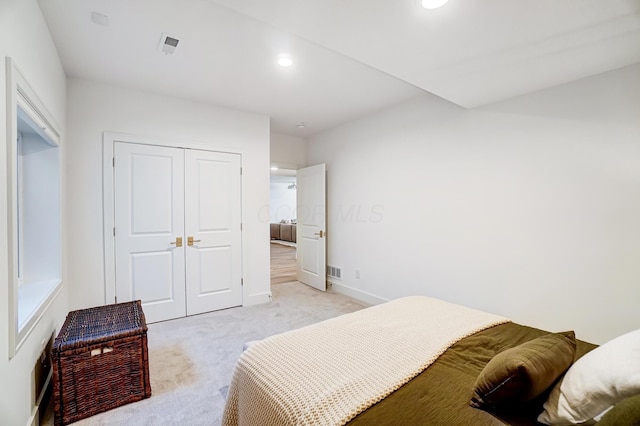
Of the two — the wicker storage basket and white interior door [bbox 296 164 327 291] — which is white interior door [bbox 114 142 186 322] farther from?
white interior door [bbox 296 164 327 291]

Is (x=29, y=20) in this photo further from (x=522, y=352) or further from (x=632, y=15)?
(x=632, y=15)

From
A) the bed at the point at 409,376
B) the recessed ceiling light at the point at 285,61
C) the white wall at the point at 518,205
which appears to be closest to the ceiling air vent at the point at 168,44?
the recessed ceiling light at the point at 285,61

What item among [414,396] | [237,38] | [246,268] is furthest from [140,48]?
[414,396]

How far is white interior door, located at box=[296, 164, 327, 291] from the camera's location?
464 centimetres

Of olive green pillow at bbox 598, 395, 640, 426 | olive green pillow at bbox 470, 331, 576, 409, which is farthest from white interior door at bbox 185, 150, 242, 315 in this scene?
olive green pillow at bbox 598, 395, 640, 426

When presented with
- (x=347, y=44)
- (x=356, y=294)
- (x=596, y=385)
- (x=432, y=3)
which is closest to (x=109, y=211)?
(x=347, y=44)

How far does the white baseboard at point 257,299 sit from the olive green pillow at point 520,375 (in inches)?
129

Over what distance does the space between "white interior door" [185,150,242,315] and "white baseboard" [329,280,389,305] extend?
5.11ft

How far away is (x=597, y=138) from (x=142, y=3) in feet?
11.0

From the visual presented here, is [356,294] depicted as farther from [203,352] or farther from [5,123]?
[5,123]

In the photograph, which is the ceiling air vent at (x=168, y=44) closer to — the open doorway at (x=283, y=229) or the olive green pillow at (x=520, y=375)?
the olive green pillow at (x=520, y=375)

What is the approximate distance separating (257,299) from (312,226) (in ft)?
5.05

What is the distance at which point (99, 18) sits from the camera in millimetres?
1984

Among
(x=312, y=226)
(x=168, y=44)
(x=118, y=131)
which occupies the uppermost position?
(x=168, y=44)
